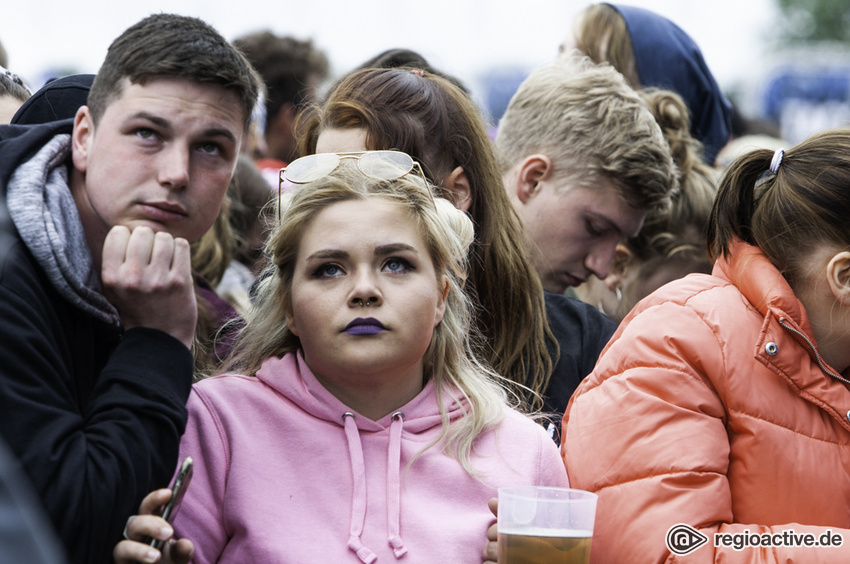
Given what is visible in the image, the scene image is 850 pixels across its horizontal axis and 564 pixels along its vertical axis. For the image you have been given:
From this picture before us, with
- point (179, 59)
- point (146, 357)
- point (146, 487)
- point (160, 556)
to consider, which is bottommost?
point (160, 556)

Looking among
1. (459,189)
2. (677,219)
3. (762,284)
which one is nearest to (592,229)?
(459,189)

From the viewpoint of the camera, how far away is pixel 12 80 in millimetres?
3717

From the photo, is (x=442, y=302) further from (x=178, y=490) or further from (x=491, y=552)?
(x=178, y=490)

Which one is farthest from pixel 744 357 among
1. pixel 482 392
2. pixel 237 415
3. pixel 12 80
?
pixel 12 80

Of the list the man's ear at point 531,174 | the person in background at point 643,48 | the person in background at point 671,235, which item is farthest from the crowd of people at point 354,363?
the person in background at point 643,48

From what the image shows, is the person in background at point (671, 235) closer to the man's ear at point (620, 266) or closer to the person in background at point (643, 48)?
the man's ear at point (620, 266)

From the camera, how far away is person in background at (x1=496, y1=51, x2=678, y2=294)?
376 cm

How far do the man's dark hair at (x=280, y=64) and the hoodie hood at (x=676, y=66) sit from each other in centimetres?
231

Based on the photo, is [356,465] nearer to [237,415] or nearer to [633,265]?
[237,415]

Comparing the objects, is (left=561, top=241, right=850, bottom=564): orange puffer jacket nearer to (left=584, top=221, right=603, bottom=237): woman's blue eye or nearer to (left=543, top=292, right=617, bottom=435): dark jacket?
(left=543, top=292, right=617, bottom=435): dark jacket

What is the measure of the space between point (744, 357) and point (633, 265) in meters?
1.98

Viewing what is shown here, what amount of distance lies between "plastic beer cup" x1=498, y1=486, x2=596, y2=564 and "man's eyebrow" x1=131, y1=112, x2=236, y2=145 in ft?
3.43

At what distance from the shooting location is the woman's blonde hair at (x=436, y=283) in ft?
8.79

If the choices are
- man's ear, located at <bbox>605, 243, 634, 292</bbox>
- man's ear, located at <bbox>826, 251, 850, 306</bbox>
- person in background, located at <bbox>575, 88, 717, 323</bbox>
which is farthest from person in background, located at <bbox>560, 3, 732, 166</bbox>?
man's ear, located at <bbox>826, 251, 850, 306</bbox>
